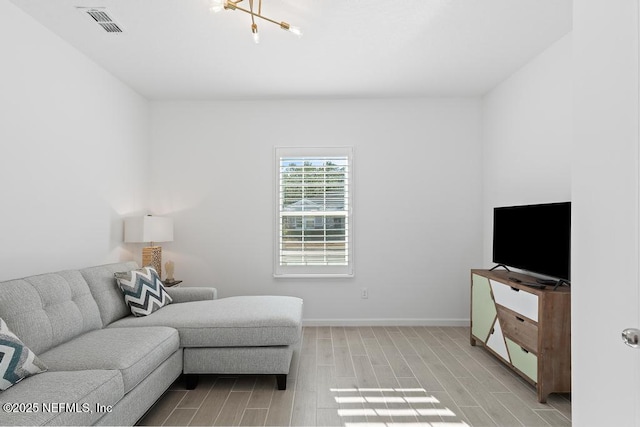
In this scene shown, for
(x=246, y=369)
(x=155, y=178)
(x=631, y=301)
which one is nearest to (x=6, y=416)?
(x=246, y=369)

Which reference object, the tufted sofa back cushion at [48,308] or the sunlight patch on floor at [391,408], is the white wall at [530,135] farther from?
the tufted sofa back cushion at [48,308]

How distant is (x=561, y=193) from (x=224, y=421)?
301 cm

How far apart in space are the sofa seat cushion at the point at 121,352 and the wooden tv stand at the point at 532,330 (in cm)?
254

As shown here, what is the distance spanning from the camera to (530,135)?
3.65 m

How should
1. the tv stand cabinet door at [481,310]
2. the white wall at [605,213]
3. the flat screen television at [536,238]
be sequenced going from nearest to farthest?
1. the white wall at [605,213]
2. the flat screen television at [536,238]
3. the tv stand cabinet door at [481,310]

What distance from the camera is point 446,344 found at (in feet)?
13.1

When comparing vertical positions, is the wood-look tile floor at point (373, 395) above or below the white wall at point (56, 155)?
below

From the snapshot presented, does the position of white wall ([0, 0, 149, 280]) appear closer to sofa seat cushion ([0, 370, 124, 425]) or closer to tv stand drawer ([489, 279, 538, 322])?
sofa seat cushion ([0, 370, 124, 425])

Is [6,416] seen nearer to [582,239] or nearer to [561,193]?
[582,239]

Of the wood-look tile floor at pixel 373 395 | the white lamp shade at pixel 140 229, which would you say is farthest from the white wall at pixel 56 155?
the wood-look tile floor at pixel 373 395

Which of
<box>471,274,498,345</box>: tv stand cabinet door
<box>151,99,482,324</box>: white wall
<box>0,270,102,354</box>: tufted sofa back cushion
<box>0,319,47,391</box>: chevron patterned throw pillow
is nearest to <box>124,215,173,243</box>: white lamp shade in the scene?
<box>151,99,482,324</box>: white wall

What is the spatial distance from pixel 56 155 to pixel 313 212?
2.62 m

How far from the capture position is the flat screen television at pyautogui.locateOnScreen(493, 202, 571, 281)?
2793 millimetres

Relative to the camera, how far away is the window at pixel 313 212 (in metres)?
4.72
